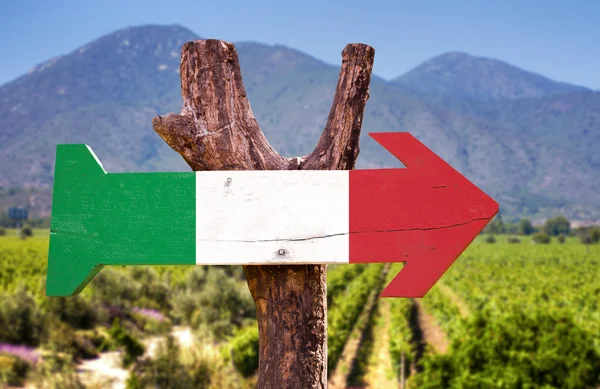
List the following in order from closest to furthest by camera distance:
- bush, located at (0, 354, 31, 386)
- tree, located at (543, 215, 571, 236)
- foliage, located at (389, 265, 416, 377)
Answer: bush, located at (0, 354, 31, 386), foliage, located at (389, 265, 416, 377), tree, located at (543, 215, 571, 236)

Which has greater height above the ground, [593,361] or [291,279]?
[291,279]

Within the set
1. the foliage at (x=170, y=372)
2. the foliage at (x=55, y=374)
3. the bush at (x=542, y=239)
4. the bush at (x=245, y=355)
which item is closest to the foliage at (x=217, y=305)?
the bush at (x=245, y=355)

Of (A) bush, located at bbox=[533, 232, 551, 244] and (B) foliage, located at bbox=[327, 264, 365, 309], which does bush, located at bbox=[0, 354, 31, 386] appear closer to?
(B) foliage, located at bbox=[327, 264, 365, 309]

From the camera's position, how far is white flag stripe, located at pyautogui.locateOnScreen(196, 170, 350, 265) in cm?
212

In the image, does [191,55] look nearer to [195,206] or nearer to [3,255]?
[195,206]

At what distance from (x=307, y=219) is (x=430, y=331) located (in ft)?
75.9

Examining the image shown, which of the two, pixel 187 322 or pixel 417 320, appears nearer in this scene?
pixel 187 322

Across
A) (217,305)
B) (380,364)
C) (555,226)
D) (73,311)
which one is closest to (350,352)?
(380,364)

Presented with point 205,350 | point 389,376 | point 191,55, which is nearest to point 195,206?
point 191,55

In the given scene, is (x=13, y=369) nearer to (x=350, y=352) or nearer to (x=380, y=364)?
(x=350, y=352)

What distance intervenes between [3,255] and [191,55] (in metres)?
41.4

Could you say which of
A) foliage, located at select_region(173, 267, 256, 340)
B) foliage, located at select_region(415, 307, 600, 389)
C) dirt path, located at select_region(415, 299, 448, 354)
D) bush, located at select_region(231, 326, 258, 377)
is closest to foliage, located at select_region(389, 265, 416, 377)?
dirt path, located at select_region(415, 299, 448, 354)

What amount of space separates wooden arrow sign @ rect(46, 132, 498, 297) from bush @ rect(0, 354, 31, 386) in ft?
46.7

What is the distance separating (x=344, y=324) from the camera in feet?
66.3
